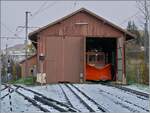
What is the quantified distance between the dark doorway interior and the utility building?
2.12m

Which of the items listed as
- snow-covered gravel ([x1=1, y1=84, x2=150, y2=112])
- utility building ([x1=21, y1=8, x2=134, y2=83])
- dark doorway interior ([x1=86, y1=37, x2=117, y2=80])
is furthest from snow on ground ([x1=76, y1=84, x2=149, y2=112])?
dark doorway interior ([x1=86, y1=37, x2=117, y2=80])

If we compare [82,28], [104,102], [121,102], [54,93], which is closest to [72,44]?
[82,28]

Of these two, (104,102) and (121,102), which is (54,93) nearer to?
(104,102)

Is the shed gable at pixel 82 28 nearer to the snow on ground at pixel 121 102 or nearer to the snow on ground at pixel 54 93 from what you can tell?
the snow on ground at pixel 54 93

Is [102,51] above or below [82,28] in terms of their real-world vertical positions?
below

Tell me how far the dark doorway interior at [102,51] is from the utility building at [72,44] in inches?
83.4

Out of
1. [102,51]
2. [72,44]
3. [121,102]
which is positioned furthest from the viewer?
[102,51]

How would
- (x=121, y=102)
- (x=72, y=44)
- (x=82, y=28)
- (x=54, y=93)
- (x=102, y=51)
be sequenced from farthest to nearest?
(x=102, y=51) < (x=82, y=28) < (x=72, y=44) < (x=54, y=93) < (x=121, y=102)

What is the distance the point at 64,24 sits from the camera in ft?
96.3

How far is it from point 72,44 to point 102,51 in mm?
6253

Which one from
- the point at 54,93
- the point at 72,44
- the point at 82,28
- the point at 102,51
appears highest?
the point at 82,28

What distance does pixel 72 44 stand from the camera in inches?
1160

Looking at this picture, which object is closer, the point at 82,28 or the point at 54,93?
the point at 54,93

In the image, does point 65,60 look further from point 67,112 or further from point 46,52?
point 67,112
